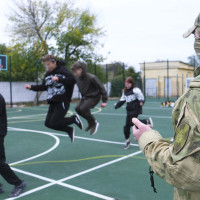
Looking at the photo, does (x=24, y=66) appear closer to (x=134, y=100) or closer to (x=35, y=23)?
(x=35, y=23)

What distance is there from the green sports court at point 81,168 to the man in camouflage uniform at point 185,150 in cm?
238

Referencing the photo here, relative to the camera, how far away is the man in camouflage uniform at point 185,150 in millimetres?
1013

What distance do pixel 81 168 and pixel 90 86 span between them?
2.20m

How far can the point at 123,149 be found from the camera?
604 cm

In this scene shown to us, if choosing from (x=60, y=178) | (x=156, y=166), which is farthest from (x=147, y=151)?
(x=60, y=178)

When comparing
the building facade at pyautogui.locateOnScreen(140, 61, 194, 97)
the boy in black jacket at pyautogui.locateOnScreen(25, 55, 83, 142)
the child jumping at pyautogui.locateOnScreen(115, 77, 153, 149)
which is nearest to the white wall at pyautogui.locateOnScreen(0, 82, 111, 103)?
the child jumping at pyautogui.locateOnScreen(115, 77, 153, 149)

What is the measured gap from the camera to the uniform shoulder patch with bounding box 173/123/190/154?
3.33ft

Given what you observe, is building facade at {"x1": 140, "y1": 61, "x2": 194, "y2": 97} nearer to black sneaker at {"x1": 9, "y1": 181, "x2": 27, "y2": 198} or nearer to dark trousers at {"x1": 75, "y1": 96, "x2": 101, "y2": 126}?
dark trousers at {"x1": 75, "y1": 96, "x2": 101, "y2": 126}

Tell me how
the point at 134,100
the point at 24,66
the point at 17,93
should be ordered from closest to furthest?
1. the point at 134,100
2. the point at 17,93
3. the point at 24,66

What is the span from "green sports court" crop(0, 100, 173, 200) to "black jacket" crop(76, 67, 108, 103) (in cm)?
126

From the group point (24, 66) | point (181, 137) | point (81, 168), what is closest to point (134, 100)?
point (81, 168)

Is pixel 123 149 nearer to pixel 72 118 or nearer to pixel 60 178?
pixel 72 118

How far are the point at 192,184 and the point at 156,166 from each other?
0.55ft

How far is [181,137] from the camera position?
3.39 feet
